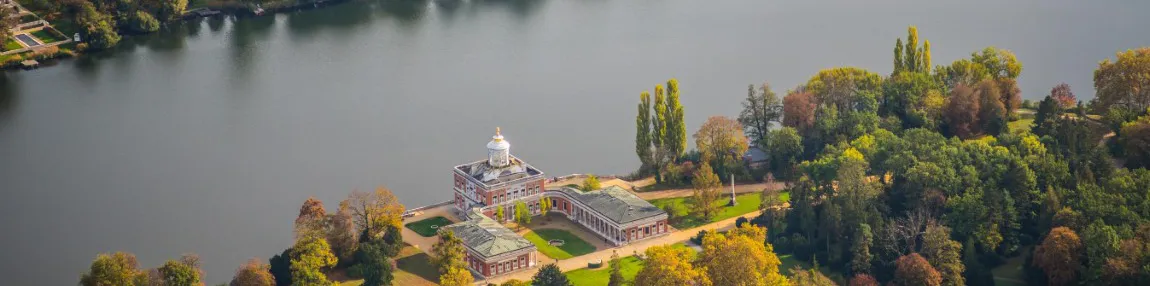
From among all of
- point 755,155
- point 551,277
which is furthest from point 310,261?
point 755,155

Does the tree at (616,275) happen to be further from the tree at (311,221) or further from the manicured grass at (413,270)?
the tree at (311,221)

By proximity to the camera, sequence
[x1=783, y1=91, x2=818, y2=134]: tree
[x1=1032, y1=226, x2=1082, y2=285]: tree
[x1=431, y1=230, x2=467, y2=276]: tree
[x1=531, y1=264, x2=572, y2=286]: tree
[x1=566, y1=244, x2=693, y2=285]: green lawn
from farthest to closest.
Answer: [x1=783, y1=91, x2=818, y2=134]: tree, [x1=566, y1=244, x2=693, y2=285]: green lawn, [x1=431, y1=230, x2=467, y2=276]: tree, [x1=531, y1=264, x2=572, y2=286]: tree, [x1=1032, y1=226, x2=1082, y2=285]: tree

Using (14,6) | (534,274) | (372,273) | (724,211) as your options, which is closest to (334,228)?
(372,273)

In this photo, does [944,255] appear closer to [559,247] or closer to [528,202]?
[559,247]

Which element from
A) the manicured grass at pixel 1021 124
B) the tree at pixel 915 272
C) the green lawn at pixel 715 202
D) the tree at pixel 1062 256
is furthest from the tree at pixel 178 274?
the manicured grass at pixel 1021 124

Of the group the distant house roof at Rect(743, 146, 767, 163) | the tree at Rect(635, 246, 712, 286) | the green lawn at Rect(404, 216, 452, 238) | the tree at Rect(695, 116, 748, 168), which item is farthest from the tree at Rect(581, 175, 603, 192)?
the tree at Rect(635, 246, 712, 286)

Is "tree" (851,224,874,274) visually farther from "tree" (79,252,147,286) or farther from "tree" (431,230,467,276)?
"tree" (79,252,147,286)
